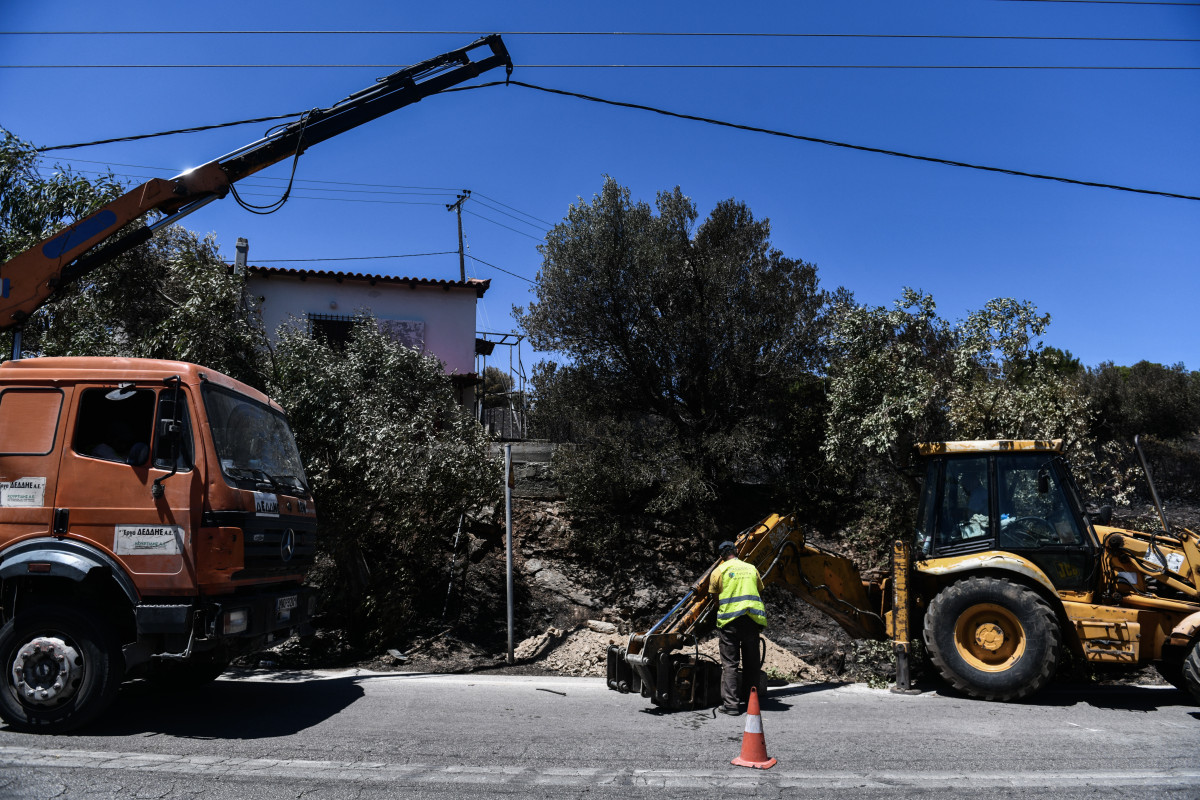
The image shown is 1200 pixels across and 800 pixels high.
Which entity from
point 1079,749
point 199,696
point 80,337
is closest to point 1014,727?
point 1079,749

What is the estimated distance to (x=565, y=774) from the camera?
5059mm

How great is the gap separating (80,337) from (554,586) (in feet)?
27.0

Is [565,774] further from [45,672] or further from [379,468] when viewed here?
[379,468]

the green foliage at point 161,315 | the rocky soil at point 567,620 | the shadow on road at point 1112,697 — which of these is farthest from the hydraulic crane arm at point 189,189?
the shadow on road at point 1112,697

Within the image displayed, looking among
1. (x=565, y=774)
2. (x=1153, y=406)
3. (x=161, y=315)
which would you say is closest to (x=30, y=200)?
(x=161, y=315)

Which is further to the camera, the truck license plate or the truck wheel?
the truck wheel

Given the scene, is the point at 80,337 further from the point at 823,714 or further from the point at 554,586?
the point at 823,714

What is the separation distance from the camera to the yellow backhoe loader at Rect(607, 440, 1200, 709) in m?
7.47

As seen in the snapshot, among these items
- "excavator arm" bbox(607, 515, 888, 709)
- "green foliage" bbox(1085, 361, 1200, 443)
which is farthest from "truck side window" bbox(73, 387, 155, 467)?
"green foliage" bbox(1085, 361, 1200, 443)

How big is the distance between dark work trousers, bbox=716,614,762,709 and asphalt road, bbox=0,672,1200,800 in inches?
9.7

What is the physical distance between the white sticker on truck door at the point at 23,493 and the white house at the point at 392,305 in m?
11.4

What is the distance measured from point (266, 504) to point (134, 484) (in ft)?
3.37

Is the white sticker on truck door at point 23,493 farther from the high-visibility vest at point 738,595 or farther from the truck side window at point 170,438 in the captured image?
the high-visibility vest at point 738,595

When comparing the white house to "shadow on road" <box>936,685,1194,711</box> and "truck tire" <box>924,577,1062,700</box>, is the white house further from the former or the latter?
"shadow on road" <box>936,685,1194,711</box>
